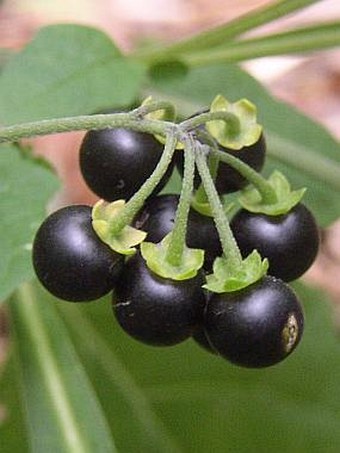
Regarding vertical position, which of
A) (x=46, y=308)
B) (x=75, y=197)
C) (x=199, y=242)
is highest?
(x=199, y=242)

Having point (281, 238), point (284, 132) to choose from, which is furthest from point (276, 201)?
point (284, 132)

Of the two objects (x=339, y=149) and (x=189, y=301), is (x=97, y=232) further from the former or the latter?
(x=339, y=149)

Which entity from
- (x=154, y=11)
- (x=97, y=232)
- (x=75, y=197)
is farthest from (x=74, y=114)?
(x=154, y=11)

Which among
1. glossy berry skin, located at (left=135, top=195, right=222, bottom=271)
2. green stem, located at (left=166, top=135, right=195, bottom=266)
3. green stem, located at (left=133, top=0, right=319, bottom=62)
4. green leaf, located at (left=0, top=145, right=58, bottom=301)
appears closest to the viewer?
green stem, located at (left=166, top=135, right=195, bottom=266)

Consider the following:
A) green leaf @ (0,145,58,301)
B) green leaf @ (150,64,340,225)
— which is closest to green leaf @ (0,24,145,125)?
green leaf @ (0,145,58,301)

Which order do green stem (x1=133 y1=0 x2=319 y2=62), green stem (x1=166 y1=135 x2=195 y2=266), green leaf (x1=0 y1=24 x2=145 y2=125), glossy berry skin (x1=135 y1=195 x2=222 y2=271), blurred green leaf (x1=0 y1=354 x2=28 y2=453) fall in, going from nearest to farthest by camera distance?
green stem (x1=166 y1=135 x2=195 y2=266) < glossy berry skin (x1=135 y1=195 x2=222 y2=271) < green leaf (x1=0 y1=24 x2=145 y2=125) < green stem (x1=133 y1=0 x2=319 y2=62) < blurred green leaf (x1=0 y1=354 x2=28 y2=453)

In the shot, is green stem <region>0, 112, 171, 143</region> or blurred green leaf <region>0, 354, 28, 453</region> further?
blurred green leaf <region>0, 354, 28, 453</region>

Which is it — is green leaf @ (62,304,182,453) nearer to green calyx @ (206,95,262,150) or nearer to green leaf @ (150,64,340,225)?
green leaf @ (150,64,340,225)

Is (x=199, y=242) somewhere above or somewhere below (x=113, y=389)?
above
